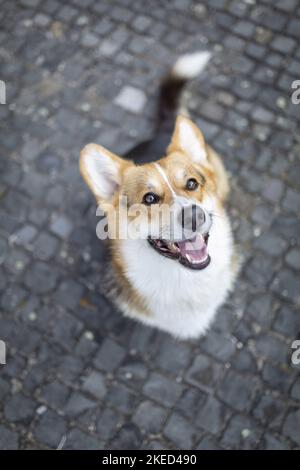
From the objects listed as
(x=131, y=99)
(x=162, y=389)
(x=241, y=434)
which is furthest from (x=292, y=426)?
(x=131, y=99)

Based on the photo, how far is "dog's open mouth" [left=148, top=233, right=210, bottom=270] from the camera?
324 centimetres

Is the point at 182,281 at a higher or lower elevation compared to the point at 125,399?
higher

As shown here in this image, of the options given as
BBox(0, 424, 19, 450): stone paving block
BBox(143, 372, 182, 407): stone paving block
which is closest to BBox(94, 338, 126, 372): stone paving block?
BBox(143, 372, 182, 407): stone paving block

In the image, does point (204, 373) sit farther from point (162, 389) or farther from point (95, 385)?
point (95, 385)

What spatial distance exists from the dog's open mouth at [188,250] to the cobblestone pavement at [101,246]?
1.35 m

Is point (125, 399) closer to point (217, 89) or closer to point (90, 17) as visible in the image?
point (217, 89)

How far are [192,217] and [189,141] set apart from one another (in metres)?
0.89

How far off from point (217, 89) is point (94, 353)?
143 inches

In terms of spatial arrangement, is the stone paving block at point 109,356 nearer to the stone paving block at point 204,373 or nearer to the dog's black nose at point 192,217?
the stone paving block at point 204,373

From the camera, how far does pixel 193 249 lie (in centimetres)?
327

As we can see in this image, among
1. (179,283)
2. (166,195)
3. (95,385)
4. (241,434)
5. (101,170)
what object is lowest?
(95,385)
